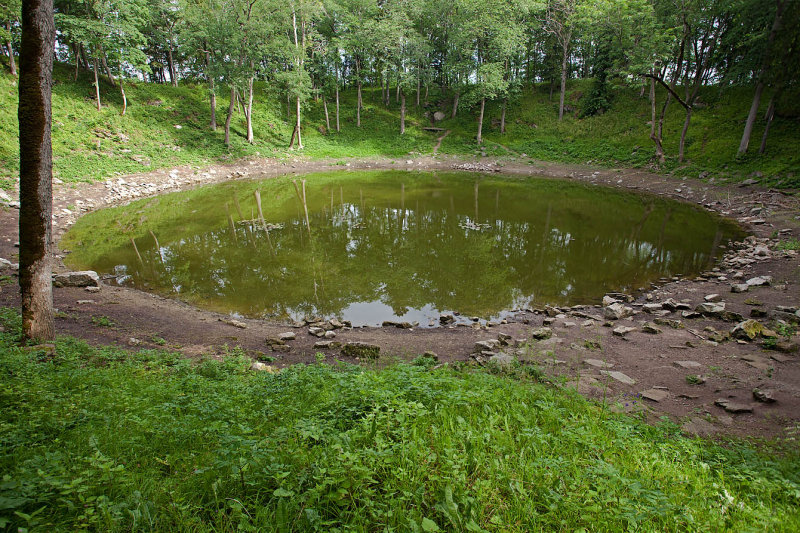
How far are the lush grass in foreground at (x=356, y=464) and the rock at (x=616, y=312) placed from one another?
4.86 meters

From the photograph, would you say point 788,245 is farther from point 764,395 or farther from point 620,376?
point 620,376

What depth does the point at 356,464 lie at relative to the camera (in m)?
2.90

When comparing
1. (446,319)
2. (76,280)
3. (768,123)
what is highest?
(768,123)

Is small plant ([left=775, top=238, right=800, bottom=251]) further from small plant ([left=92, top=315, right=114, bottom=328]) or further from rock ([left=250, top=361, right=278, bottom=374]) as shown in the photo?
small plant ([left=92, top=315, right=114, bottom=328])

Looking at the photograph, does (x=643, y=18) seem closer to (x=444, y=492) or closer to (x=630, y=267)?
(x=630, y=267)

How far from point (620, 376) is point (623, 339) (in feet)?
5.74

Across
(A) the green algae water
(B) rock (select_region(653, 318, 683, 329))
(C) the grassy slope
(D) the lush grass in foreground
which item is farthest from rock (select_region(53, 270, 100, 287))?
(B) rock (select_region(653, 318, 683, 329))

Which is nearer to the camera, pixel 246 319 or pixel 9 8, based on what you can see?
pixel 246 319

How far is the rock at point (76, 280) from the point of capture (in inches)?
390

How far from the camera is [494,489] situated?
2918 millimetres

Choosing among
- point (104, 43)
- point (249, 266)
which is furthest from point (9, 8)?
point (249, 266)

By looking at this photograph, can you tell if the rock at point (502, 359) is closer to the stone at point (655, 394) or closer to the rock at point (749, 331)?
the stone at point (655, 394)

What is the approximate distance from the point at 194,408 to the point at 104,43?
3294cm

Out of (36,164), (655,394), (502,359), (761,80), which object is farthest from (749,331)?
(761,80)
